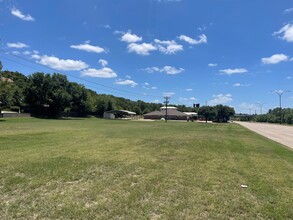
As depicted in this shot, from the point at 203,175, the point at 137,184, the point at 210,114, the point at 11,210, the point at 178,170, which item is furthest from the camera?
the point at 210,114

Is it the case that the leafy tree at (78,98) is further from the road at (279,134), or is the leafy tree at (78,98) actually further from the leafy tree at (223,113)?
the leafy tree at (223,113)

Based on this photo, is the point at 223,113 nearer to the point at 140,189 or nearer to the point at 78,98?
the point at 78,98

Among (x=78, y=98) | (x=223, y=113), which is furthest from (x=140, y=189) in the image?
(x=223, y=113)

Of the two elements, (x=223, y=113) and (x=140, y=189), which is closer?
(x=140, y=189)

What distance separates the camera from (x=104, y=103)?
355 feet

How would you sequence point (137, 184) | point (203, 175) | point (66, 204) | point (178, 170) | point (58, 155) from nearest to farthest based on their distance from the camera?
point (66, 204), point (137, 184), point (203, 175), point (178, 170), point (58, 155)

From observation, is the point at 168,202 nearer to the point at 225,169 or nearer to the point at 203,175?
the point at 203,175

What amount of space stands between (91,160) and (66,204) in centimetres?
413

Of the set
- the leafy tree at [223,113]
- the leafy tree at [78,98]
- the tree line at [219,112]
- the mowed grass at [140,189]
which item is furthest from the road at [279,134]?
the tree line at [219,112]

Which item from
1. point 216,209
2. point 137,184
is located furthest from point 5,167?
point 216,209

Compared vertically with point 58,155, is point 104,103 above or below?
above

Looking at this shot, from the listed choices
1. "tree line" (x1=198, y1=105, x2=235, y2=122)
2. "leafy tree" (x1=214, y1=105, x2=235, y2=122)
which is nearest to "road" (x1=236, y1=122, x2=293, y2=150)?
"leafy tree" (x1=214, y1=105, x2=235, y2=122)

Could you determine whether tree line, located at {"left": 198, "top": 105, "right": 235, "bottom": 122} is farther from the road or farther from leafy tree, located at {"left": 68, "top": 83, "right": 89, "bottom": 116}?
the road

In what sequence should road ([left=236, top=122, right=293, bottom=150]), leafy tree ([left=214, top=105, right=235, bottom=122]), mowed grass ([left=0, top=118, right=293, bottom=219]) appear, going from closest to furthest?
mowed grass ([left=0, top=118, right=293, bottom=219])
road ([left=236, top=122, right=293, bottom=150])
leafy tree ([left=214, top=105, right=235, bottom=122])
